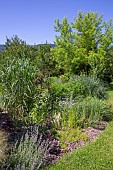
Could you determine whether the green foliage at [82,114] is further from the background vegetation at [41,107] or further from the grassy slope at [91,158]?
the grassy slope at [91,158]

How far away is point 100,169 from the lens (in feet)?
17.9

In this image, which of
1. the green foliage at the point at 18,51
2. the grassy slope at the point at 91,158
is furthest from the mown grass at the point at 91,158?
the green foliage at the point at 18,51

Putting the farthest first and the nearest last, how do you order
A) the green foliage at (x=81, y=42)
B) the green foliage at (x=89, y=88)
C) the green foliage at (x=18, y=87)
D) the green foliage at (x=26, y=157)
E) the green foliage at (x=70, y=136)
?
the green foliage at (x=81, y=42) < the green foliage at (x=89, y=88) < the green foliage at (x=18, y=87) < the green foliage at (x=70, y=136) < the green foliage at (x=26, y=157)

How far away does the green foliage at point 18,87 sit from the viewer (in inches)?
314

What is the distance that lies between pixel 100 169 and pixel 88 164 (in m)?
0.28

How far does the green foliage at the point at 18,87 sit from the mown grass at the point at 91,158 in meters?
2.28

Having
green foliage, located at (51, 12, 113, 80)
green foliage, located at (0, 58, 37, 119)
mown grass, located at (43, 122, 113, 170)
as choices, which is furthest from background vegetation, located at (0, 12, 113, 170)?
green foliage, located at (51, 12, 113, 80)

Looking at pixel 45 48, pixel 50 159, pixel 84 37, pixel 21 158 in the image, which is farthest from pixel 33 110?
pixel 45 48

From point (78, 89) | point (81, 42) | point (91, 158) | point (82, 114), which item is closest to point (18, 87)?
point (82, 114)

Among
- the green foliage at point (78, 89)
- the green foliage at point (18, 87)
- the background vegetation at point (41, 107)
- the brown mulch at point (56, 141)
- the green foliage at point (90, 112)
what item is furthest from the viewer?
the green foliage at point (78, 89)

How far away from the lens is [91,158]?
5.95 m

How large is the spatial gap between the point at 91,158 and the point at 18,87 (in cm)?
302

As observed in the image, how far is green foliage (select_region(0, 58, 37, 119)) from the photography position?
798 centimetres

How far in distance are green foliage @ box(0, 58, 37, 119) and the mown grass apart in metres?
2.28
